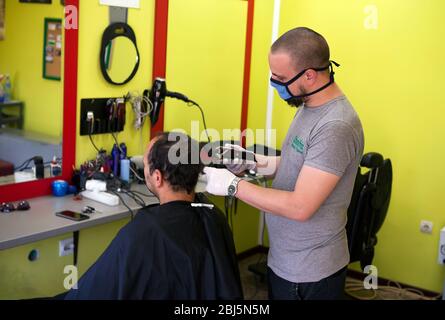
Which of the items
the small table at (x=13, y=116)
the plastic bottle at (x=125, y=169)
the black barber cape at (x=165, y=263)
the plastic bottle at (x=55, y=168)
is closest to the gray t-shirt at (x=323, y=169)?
the black barber cape at (x=165, y=263)

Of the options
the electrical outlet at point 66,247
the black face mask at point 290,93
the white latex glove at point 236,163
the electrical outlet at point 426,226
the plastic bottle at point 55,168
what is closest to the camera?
the black face mask at point 290,93

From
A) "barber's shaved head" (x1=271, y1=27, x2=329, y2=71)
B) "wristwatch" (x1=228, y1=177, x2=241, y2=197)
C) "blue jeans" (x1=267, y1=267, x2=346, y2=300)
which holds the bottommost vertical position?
"blue jeans" (x1=267, y1=267, x2=346, y2=300)

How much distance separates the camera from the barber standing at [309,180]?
170 centimetres

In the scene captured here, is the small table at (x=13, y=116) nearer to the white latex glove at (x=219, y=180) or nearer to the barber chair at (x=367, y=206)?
the white latex glove at (x=219, y=180)

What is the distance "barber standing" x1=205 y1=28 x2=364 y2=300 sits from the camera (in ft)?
5.59

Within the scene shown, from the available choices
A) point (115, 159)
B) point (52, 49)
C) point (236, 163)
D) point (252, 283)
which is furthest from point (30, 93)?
point (252, 283)

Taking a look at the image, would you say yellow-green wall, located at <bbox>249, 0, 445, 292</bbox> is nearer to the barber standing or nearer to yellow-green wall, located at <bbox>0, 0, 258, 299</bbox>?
yellow-green wall, located at <bbox>0, 0, 258, 299</bbox>

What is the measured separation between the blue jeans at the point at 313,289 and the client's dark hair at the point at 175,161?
489 mm

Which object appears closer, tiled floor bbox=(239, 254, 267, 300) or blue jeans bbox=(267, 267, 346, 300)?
blue jeans bbox=(267, 267, 346, 300)

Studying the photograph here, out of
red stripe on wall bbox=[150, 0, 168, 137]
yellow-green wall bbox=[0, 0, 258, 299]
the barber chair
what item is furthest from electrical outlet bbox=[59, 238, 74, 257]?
the barber chair

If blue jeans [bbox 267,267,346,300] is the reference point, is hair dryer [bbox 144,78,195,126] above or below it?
above
